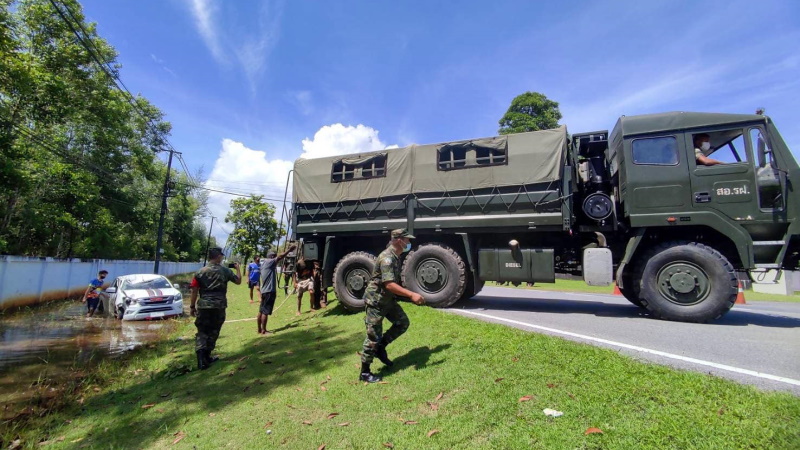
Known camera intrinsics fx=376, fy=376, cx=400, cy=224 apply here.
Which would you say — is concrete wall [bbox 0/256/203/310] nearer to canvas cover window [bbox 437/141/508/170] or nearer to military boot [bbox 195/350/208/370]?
military boot [bbox 195/350/208/370]

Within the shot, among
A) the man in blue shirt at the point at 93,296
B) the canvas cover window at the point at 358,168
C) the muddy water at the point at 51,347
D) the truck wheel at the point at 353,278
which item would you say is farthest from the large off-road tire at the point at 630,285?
the man in blue shirt at the point at 93,296

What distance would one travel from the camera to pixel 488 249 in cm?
749

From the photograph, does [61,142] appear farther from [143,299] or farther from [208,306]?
[208,306]

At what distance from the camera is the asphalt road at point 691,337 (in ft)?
11.8

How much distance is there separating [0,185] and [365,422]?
15502mm

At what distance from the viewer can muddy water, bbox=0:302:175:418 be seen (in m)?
5.72

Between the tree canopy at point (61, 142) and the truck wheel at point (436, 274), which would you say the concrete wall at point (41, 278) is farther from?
the truck wheel at point (436, 274)

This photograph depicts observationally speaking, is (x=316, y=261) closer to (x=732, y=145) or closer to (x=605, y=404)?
(x=605, y=404)

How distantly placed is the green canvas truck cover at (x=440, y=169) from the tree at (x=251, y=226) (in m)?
32.1

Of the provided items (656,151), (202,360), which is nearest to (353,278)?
(202,360)

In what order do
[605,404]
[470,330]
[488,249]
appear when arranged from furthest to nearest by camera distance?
1. [488,249]
2. [470,330]
3. [605,404]

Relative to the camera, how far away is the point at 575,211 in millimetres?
7297

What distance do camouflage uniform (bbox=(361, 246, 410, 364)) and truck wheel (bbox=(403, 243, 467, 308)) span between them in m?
2.92

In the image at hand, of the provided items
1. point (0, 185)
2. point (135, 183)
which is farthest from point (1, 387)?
point (135, 183)
